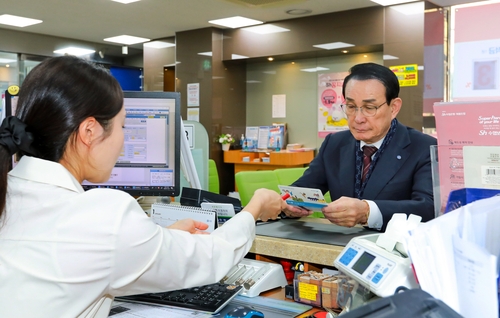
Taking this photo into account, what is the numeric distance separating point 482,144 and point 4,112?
6.81 ft

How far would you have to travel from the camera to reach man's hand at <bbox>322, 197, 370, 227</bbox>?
6.23 feet

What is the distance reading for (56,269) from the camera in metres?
0.98

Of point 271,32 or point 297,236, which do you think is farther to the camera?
point 271,32

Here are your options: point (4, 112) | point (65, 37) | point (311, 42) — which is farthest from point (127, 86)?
point (4, 112)

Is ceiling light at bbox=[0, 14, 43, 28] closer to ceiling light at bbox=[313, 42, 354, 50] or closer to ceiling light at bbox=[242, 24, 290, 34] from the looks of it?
ceiling light at bbox=[242, 24, 290, 34]

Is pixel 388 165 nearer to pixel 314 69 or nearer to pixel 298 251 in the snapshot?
pixel 298 251

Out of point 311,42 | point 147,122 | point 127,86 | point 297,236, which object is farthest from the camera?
point 127,86

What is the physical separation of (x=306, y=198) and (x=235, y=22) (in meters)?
6.17

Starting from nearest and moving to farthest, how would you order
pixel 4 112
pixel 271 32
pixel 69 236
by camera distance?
pixel 69 236
pixel 4 112
pixel 271 32

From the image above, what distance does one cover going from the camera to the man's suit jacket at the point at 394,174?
7.07 feet

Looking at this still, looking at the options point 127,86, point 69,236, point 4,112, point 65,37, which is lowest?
point 69,236

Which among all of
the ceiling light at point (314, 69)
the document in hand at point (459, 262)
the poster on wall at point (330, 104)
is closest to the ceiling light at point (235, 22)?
the ceiling light at point (314, 69)

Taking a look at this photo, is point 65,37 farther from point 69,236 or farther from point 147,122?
point 69,236

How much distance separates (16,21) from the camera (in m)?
7.91
